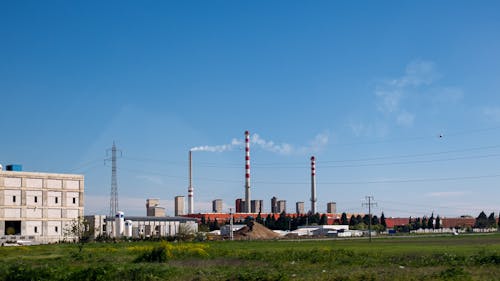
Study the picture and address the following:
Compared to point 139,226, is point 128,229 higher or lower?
higher

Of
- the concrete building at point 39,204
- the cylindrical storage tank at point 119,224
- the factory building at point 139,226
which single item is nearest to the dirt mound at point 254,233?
the factory building at point 139,226

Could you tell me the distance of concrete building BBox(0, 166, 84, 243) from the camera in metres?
126

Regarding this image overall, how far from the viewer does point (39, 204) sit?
13100cm

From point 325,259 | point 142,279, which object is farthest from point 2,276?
point 325,259

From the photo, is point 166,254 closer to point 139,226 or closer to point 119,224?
point 119,224

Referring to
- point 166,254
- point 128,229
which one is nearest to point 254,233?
point 128,229

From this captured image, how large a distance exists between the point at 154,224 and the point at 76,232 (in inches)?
2416

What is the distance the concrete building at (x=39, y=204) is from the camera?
412ft

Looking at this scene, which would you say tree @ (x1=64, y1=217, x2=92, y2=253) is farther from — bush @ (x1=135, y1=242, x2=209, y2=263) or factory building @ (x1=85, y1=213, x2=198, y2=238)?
bush @ (x1=135, y1=242, x2=209, y2=263)

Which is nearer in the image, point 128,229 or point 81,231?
point 81,231

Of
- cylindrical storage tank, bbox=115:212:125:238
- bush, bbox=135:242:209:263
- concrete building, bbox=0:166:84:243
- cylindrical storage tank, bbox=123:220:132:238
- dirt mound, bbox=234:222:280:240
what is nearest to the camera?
bush, bbox=135:242:209:263

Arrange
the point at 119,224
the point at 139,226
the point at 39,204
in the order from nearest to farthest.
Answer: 1. the point at 39,204
2. the point at 119,224
3. the point at 139,226

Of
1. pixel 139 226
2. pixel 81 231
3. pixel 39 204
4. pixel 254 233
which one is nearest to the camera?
pixel 81 231

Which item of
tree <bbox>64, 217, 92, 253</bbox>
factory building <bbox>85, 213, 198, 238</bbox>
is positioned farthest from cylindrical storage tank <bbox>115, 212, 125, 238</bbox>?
tree <bbox>64, 217, 92, 253</bbox>
